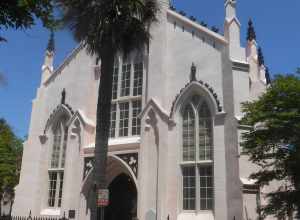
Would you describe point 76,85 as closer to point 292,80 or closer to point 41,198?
point 41,198

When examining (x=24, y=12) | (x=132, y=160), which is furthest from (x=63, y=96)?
(x=24, y=12)

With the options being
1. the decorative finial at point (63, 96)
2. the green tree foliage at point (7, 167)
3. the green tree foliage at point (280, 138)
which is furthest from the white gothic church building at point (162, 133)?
the green tree foliage at point (7, 167)

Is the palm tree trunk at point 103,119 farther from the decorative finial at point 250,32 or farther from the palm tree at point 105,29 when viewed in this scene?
the decorative finial at point 250,32

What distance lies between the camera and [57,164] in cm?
2594

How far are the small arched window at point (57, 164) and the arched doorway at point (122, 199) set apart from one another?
11.4ft

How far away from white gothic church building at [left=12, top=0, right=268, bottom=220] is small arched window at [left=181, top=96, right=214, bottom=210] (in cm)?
5

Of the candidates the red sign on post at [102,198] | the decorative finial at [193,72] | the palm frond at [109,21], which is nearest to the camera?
the red sign on post at [102,198]

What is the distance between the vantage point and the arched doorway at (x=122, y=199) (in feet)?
76.5

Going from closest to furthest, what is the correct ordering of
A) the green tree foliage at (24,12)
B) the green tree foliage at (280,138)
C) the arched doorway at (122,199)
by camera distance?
the green tree foliage at (24,12) → the green tree foliage at (280,138) → the arched doorway at (122,199)

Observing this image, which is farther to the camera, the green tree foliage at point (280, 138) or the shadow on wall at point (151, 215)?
the shadow on wall at point (151, 215)

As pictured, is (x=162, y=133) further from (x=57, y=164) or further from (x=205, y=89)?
(x=57, y=164)

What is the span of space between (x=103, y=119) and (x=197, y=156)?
6.17 metres

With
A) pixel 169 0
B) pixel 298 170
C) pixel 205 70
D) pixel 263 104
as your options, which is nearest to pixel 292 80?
pixel 263 104

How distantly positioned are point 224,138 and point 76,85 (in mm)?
11750
